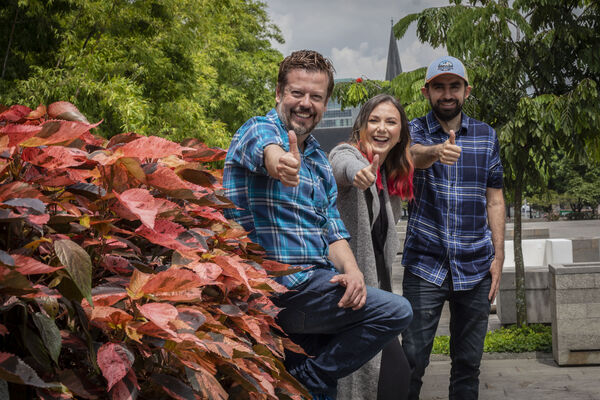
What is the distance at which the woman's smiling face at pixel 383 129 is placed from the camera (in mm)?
3285

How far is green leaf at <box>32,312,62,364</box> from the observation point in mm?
1006

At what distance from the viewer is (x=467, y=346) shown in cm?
370

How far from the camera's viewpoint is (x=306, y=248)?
232 centimetres

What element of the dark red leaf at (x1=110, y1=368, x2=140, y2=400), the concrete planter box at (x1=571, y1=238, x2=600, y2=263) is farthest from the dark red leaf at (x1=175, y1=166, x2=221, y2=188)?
the concrete planter box at (x1=571, y1=238, x2=600, y2=263)

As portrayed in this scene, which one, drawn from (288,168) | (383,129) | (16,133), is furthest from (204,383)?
(383,129)

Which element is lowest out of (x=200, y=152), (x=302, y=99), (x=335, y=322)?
(x=335, y=322)

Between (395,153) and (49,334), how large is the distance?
263 cm

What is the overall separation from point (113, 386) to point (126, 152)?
50 centimetres

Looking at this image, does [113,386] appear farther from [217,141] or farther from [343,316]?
[217,141]

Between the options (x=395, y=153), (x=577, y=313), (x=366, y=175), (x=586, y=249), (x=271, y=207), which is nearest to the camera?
(x=271, y=207)

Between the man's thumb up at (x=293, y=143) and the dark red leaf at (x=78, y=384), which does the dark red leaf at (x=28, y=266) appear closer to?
the dark red leaf at (x=78, y=384)

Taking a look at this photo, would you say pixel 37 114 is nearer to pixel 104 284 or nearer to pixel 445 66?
pixel 104 284

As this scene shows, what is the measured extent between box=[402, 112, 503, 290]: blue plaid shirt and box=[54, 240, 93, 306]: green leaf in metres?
2.82

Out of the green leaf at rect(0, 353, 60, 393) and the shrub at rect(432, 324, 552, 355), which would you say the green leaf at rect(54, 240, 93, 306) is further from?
the shrub at rect(432, 324, 552, 355)
